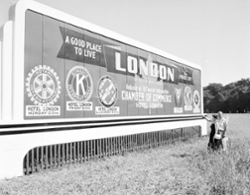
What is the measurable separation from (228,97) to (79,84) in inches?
3380

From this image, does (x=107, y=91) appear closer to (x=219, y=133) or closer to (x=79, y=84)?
(x=79, y=84)

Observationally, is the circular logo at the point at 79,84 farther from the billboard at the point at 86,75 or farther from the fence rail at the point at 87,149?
the fence rail at the point at 87,149

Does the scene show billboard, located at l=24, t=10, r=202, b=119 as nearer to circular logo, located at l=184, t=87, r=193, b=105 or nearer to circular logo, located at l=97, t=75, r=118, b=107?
circular logo, located at l=97, t=75, r=118, b=107

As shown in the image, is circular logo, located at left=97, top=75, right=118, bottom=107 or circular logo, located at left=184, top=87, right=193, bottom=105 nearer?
circular logo, located at left=97, top=75, right=118, bottom=107

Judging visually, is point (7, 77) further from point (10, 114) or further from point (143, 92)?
point (143, 92)

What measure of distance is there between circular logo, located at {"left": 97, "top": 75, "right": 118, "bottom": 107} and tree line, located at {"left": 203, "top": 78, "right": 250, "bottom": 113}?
7461cm

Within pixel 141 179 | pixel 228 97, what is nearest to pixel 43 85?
pixel 141 179

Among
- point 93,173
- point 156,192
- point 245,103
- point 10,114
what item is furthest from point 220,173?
point 245,103

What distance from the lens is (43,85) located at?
6.95 metres

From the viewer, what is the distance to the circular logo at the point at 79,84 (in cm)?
777

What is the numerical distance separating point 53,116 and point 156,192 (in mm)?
3646

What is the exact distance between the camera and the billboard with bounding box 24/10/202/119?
6816 mm

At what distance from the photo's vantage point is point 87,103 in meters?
8.32

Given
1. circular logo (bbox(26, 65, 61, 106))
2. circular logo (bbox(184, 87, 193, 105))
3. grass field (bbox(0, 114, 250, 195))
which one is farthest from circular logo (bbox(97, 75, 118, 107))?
circular logo (bbox(184, 87, 193, 105))
